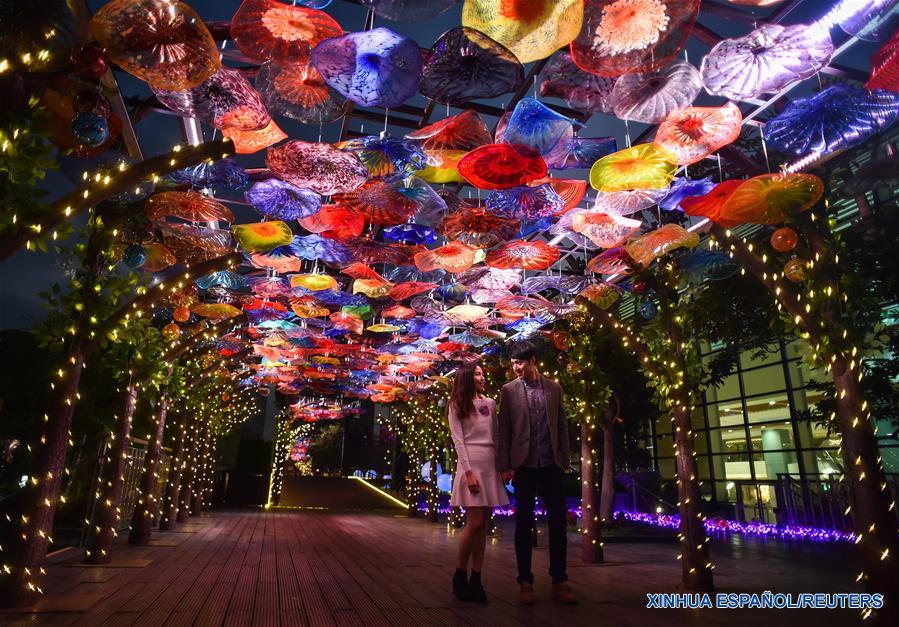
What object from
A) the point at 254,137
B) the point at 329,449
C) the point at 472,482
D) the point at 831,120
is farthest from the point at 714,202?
the point at 329,449

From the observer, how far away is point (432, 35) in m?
4.30

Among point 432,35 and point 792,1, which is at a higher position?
point 432,35

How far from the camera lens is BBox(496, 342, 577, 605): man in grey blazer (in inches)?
151

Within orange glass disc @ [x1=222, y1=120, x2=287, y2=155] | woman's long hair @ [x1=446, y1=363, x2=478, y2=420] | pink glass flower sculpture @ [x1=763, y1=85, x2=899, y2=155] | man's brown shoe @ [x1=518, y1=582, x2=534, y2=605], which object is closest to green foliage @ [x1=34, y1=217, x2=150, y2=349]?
orange glass disc @ [x1=222, y1=120, x2=287, y2=155]

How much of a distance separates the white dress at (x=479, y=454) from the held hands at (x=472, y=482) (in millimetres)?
19

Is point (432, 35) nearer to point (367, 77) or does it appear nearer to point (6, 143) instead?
point (367, 77)

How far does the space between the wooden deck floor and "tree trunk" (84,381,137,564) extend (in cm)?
26

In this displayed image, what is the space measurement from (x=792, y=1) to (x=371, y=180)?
131 inches

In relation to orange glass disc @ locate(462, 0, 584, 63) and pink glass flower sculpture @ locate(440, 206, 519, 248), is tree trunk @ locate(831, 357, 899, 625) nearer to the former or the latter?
pink glass flower sculpture @ locate(440, 206, 519, 248)

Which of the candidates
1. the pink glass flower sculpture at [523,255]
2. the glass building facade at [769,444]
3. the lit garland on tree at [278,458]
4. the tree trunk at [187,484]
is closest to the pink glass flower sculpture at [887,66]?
the pink glass flower sculpture at [523,255]

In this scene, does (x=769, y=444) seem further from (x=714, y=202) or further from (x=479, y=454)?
(x=479, y=454)

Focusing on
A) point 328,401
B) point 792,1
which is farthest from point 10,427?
point 328,401

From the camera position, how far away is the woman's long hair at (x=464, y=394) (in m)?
3.92

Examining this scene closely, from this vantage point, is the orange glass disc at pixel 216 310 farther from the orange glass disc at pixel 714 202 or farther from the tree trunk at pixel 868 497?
the tree trunk at pixel 868 497
